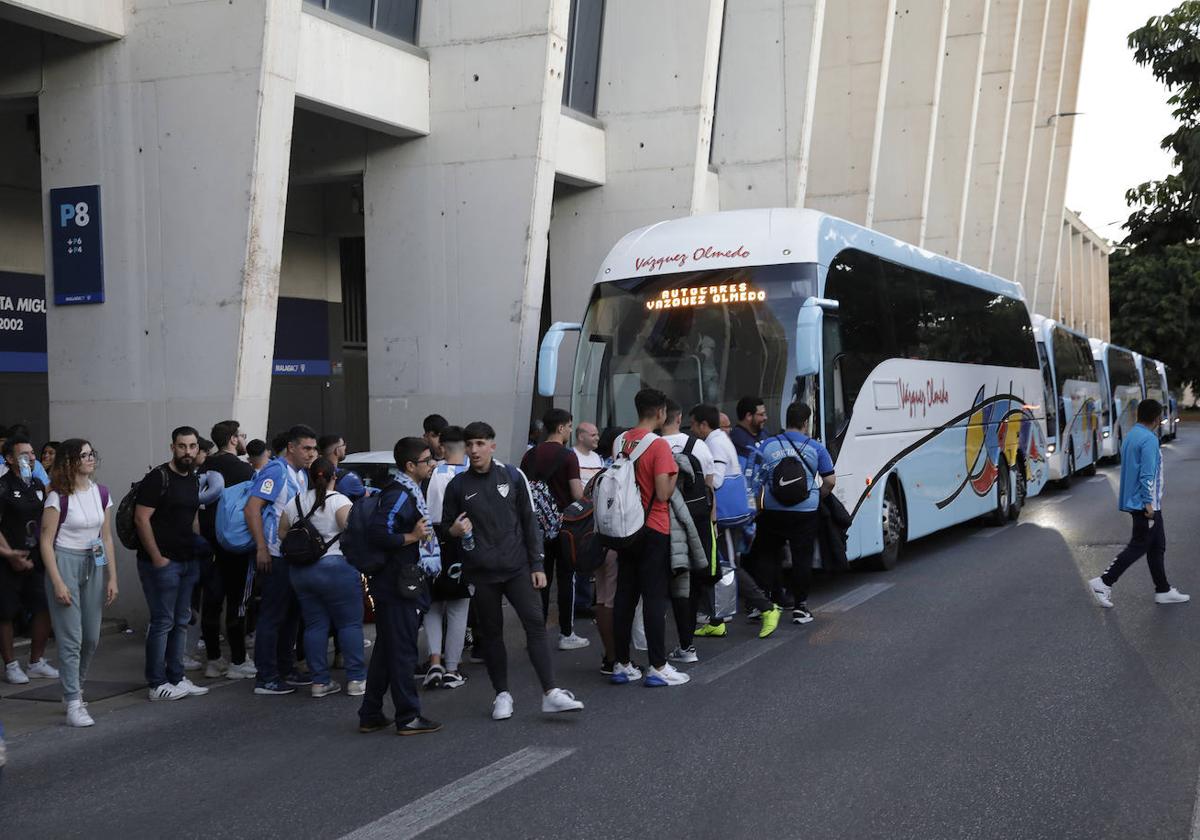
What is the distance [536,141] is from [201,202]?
4.96 m

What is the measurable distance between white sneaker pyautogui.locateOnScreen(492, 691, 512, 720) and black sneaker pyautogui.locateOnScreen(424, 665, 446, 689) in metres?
1.05

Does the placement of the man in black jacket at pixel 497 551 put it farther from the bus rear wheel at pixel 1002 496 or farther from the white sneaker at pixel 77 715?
the bus rear wheel at pixel 1002 496

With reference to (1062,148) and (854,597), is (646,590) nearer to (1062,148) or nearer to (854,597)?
(854,597)

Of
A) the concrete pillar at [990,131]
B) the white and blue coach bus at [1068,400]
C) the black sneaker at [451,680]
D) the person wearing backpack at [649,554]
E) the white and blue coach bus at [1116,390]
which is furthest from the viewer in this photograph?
the concrete pillar at [990,131]

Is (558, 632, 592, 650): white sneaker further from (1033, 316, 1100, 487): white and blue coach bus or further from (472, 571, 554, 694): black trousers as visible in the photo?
(1033, 316, 1100, 487): white and blue coach bus

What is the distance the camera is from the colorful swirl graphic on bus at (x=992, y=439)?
659 inches

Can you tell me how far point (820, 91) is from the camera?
2855cm

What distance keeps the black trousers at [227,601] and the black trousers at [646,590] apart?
8.37 ft

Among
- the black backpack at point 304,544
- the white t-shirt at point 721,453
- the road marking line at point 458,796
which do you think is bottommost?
the road marking line at point 458,796

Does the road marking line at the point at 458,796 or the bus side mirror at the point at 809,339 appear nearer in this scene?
the road marking line at the point at 458,796

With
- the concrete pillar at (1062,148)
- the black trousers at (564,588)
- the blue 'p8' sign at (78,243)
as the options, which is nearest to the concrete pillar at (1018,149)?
the concrete pillar at (1062,148)

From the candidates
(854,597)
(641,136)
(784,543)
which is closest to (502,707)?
(784,543)

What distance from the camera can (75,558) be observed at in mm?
7746

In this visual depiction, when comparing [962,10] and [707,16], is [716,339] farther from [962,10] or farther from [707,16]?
[962,10]
